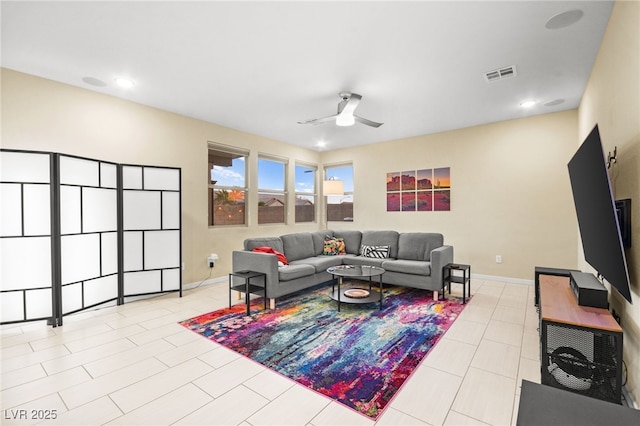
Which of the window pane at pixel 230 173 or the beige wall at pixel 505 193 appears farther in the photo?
the window pane at pixel 230 173

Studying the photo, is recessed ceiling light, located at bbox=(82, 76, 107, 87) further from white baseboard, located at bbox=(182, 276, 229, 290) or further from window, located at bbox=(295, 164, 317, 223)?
window, located at bbox=(295, 164, 317, 223)

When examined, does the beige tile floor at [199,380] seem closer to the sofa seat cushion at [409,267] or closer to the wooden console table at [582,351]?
the wooden console table at [582,351]

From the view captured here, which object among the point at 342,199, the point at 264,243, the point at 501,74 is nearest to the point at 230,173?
the point at 264,243

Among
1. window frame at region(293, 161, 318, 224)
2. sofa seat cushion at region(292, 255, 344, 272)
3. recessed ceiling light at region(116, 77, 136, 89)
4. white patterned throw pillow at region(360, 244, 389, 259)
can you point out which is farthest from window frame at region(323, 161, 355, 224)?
recessed ceiling light at region(116, 77, 136, 89)

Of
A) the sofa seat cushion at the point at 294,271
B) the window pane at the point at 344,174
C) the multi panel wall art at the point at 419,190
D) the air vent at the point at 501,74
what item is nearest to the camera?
the air vent at the point at 501,74

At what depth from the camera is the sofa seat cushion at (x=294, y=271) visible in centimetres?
391

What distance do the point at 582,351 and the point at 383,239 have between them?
3.37 meters

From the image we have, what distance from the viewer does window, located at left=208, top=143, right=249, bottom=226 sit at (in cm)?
534

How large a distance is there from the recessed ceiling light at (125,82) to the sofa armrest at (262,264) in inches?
99.6

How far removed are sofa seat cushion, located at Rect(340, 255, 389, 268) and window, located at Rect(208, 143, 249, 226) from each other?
7.20 feet

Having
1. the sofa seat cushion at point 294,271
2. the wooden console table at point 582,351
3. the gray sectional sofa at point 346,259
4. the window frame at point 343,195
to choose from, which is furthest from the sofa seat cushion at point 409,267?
the window frame at point 343,195

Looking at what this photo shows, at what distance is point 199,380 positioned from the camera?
217 cm

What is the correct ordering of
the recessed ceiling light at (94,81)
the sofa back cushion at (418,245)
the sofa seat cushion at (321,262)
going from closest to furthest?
the recessed ceiling light at (94,81), the sofa seat cushion at (321,262), the sofa back cushion at (418,245)

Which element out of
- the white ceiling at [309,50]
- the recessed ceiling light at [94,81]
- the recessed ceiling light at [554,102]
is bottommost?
the recessed ceiling light at [554,102]
